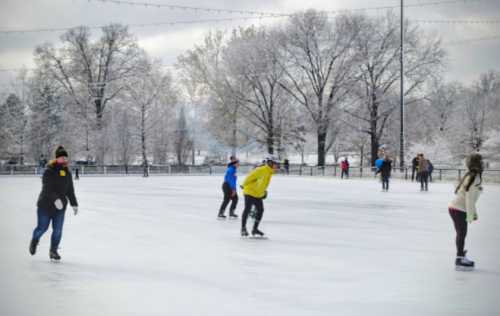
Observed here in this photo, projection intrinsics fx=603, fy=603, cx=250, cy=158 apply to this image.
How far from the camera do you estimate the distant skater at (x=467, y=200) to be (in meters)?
7.60

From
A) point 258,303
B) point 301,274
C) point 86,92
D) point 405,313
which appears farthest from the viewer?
point 86,92

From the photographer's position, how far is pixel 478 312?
5.54m

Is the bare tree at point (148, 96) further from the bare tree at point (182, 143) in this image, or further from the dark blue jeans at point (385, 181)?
the dark blue jeans at point (385, 181)

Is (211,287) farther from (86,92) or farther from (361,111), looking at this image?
(86,92)

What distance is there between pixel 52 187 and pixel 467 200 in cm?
541

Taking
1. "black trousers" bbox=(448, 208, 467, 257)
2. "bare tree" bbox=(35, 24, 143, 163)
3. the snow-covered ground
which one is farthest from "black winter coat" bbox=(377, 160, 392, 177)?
"bare tree" bbox=(35, 24, 143, 163)

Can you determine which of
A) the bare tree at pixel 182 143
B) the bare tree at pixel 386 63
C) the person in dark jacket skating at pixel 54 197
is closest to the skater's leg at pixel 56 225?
the person in dark jacket skating at pixel 54 197

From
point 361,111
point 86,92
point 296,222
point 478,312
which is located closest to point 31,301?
point 478,312

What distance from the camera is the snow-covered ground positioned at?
5820mm

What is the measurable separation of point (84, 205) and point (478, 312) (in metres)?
14.6

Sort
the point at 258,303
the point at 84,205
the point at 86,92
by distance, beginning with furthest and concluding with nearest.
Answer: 1. the point at 86,92
2. the point at 84,205
3. the point at 258,303

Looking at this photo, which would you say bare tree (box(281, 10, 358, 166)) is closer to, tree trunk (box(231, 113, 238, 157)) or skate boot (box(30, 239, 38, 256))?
tree trunk (box(231, 113, 238, 157))

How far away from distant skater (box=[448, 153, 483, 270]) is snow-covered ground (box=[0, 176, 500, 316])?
8.4 inches

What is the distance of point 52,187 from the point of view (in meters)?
8.09
